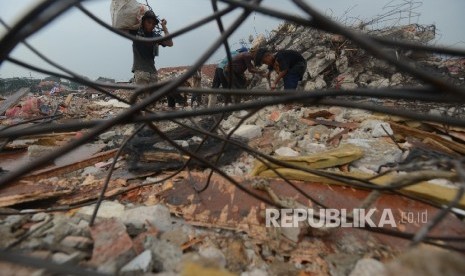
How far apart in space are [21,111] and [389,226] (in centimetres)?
812

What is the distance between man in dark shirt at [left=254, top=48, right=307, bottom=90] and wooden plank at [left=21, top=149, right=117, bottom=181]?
4109 mm

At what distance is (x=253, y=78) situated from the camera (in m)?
9.15

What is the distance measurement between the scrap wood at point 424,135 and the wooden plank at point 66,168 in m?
3.36

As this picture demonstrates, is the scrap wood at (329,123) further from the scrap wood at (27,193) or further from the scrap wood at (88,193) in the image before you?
the scrap wood at (27,193)

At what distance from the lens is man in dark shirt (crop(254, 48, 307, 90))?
6.20m

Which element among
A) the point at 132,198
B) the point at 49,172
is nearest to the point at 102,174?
the point at 49,172

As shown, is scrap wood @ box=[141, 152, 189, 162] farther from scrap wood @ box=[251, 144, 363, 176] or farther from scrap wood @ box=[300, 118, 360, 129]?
scrap wood @ box=[300, 118, 360, 129]

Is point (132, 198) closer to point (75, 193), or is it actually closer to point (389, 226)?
point (75, 193)

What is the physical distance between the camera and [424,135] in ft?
9.98

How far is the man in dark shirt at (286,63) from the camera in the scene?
6199 mm

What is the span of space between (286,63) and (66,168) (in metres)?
4.85

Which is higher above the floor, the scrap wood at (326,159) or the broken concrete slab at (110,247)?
the scrap wood at (326,159)

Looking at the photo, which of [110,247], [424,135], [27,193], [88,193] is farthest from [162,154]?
[424,135]

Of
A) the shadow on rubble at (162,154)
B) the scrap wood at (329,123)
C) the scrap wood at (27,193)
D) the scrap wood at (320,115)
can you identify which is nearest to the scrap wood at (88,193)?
the scrap wood at (27,193)
